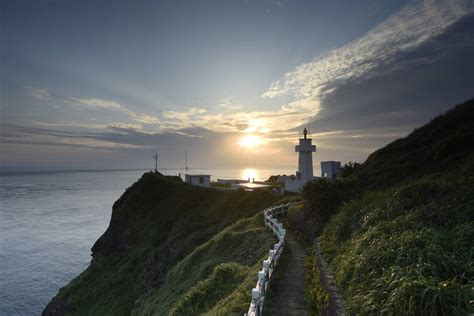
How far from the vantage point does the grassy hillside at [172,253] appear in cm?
1172

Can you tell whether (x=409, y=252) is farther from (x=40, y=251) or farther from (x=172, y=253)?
(x=40, y=251)

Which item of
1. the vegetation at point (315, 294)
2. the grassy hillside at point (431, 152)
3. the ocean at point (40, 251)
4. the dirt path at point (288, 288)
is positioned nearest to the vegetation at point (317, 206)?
the grassy hillside at point (431, 152)

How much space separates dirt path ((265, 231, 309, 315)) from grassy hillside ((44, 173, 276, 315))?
2.62 feet

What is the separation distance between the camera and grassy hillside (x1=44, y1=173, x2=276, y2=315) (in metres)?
11.7

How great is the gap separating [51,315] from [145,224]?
1465cm

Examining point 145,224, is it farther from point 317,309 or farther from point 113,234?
point 317,309

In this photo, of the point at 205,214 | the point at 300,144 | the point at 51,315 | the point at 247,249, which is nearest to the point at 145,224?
the point at 205,214

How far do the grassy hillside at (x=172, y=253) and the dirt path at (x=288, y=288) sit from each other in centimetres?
80

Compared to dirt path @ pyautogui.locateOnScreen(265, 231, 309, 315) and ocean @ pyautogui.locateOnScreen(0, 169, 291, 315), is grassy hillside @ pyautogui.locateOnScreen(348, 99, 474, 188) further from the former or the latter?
ocean @ pyautogui.locateOnScreen(0, 169, 291, 315)

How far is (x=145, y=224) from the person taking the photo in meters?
41.2

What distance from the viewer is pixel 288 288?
8438 millimetres

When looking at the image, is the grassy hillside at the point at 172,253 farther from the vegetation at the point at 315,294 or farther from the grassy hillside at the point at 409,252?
the grassy hillside at the point at 409,252

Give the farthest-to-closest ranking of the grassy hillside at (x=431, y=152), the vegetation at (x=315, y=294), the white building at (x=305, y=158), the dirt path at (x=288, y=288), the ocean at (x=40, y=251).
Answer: the white building at (x=305, y=158) → the ocean at (x=40, y=251) → the grassy hillside at (x=431, y=152) → the dirt path at (x=288, y=288) → the vegetation at (x=315, y=294)

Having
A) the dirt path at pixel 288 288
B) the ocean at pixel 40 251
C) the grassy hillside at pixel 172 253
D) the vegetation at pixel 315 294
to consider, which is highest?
the vegetation at pixel 315 294
